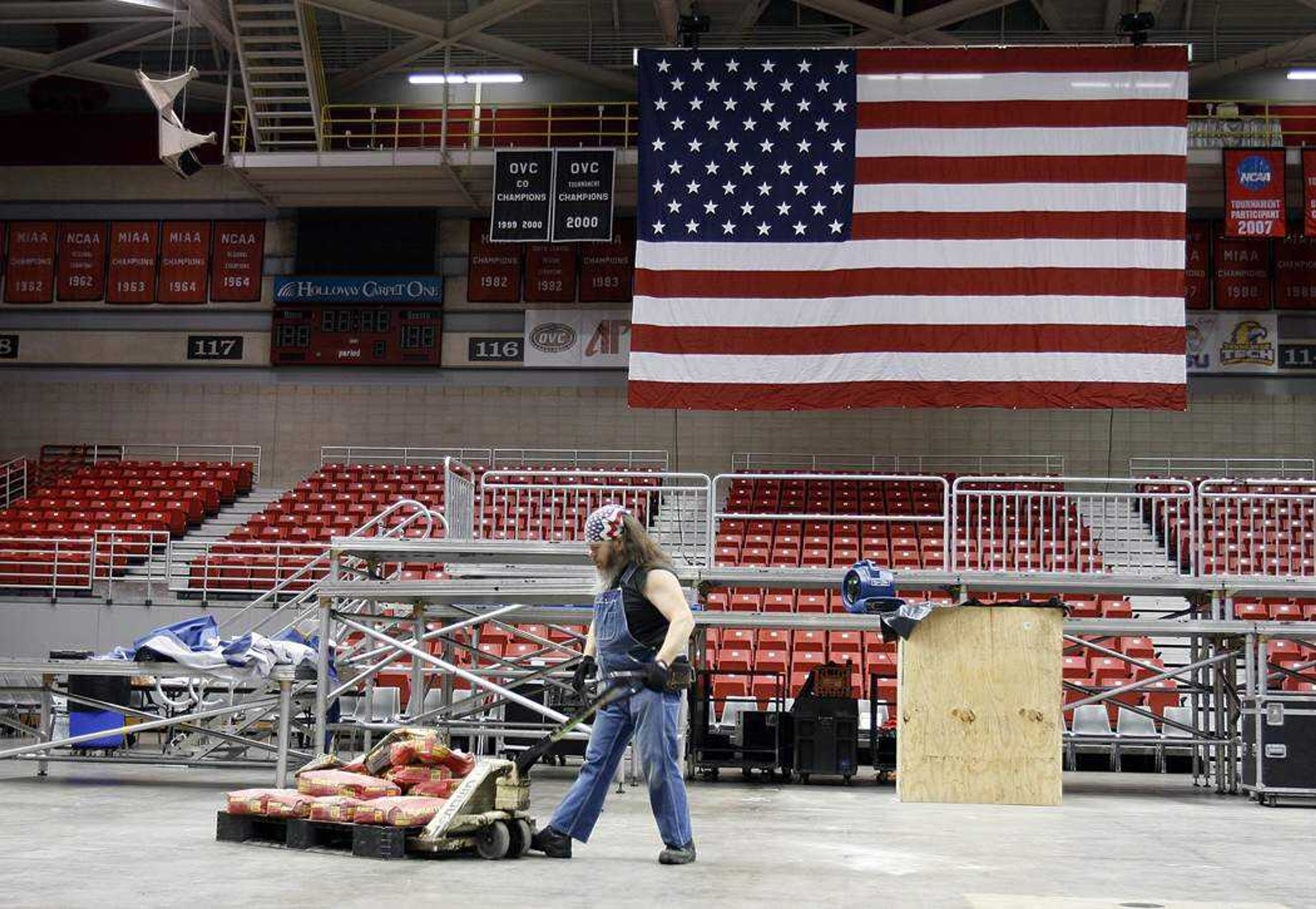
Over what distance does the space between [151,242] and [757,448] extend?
12530 millimetres

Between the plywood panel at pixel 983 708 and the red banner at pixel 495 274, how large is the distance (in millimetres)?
17414

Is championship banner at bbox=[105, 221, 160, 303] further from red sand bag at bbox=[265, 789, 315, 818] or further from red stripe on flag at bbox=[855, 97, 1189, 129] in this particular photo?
red sand bag at bbox=[265, 789, 315, 818]

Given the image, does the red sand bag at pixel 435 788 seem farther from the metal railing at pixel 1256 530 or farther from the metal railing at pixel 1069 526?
the metal railing at pixel 1256 530

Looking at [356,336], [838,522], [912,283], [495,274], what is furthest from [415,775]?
[356,336]

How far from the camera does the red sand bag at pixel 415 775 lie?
27.3 feet

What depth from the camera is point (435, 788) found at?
8.27 metres

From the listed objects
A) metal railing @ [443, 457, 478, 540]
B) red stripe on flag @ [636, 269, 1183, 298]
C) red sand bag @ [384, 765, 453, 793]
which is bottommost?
red sand bag @ [384, 765, 453, 793]

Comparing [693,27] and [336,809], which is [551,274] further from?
[336,809]

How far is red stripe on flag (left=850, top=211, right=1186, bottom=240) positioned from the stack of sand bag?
12519 mm

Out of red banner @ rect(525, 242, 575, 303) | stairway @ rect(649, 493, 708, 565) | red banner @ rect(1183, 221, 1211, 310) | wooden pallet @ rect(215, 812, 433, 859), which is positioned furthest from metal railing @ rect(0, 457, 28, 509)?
red banner @ rect(1183, 221, 1211, 310)

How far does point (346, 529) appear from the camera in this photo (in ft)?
79.3

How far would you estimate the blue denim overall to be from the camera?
7531 millimetres

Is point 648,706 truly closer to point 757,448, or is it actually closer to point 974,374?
point 974,374

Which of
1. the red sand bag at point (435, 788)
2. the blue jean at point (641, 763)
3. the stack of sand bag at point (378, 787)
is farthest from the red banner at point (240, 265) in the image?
the blue jean at point (641, 763)
